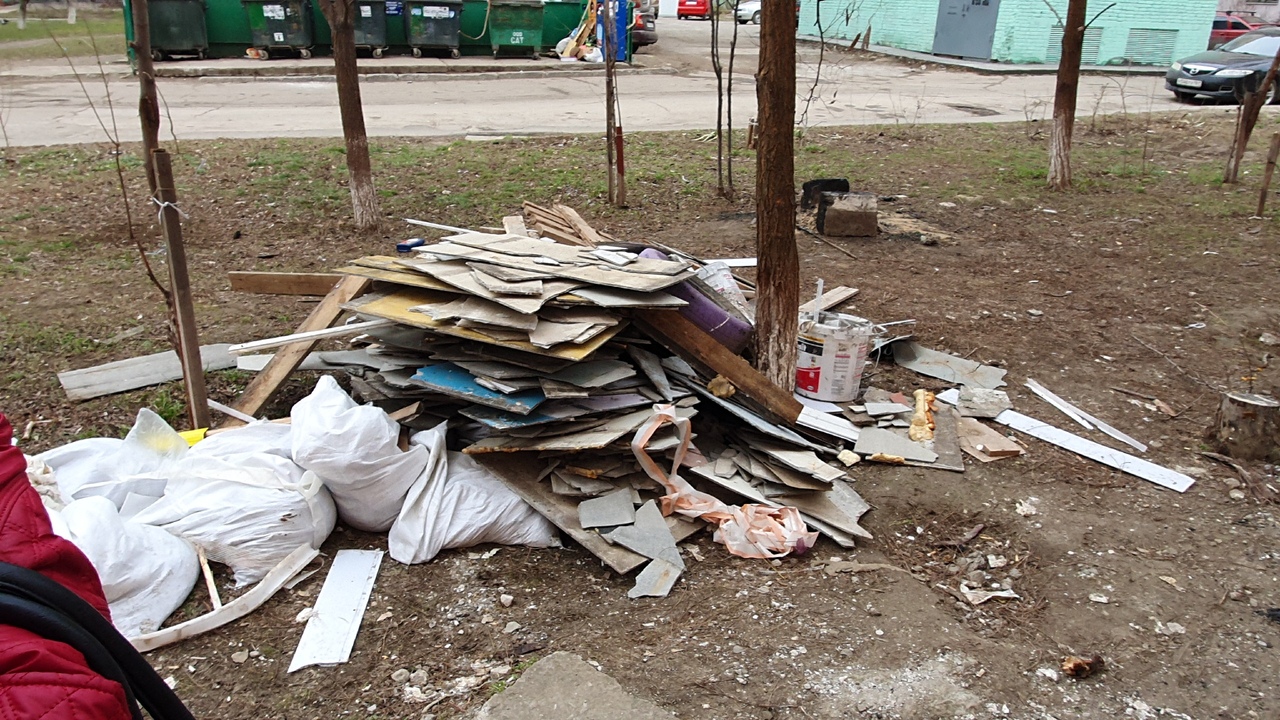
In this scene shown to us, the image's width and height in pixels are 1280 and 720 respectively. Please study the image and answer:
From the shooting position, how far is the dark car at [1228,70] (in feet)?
52.8

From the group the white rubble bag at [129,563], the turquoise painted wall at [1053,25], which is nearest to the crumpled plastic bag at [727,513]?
the white rubble bag at [129,563]

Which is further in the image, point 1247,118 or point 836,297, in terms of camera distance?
point 1247,118

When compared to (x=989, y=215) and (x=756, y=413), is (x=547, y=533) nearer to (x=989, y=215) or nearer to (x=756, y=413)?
(x=756, y=413)

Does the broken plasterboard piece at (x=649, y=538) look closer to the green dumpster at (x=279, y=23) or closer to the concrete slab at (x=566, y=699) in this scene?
the concrete slab at (x=566, y=699)

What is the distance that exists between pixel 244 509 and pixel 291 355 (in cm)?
126

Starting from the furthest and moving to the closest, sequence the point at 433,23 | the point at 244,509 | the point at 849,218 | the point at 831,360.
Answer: the point at 433,23, the point at 849,218, the point at 831,360, the point at 244,509

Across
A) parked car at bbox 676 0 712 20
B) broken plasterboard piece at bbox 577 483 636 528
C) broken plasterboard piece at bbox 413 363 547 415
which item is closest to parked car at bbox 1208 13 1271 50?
parked car at bbox 676 0 712 20

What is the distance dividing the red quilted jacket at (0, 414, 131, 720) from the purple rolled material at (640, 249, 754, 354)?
336 centimetres

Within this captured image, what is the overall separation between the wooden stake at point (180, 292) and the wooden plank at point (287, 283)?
79cm

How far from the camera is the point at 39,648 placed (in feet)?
3.43

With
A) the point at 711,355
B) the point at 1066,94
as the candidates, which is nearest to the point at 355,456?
the point at 711,355

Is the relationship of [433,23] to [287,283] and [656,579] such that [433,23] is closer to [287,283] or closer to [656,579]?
[287,283]

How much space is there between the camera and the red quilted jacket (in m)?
1.01

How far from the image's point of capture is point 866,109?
50.0 ft
